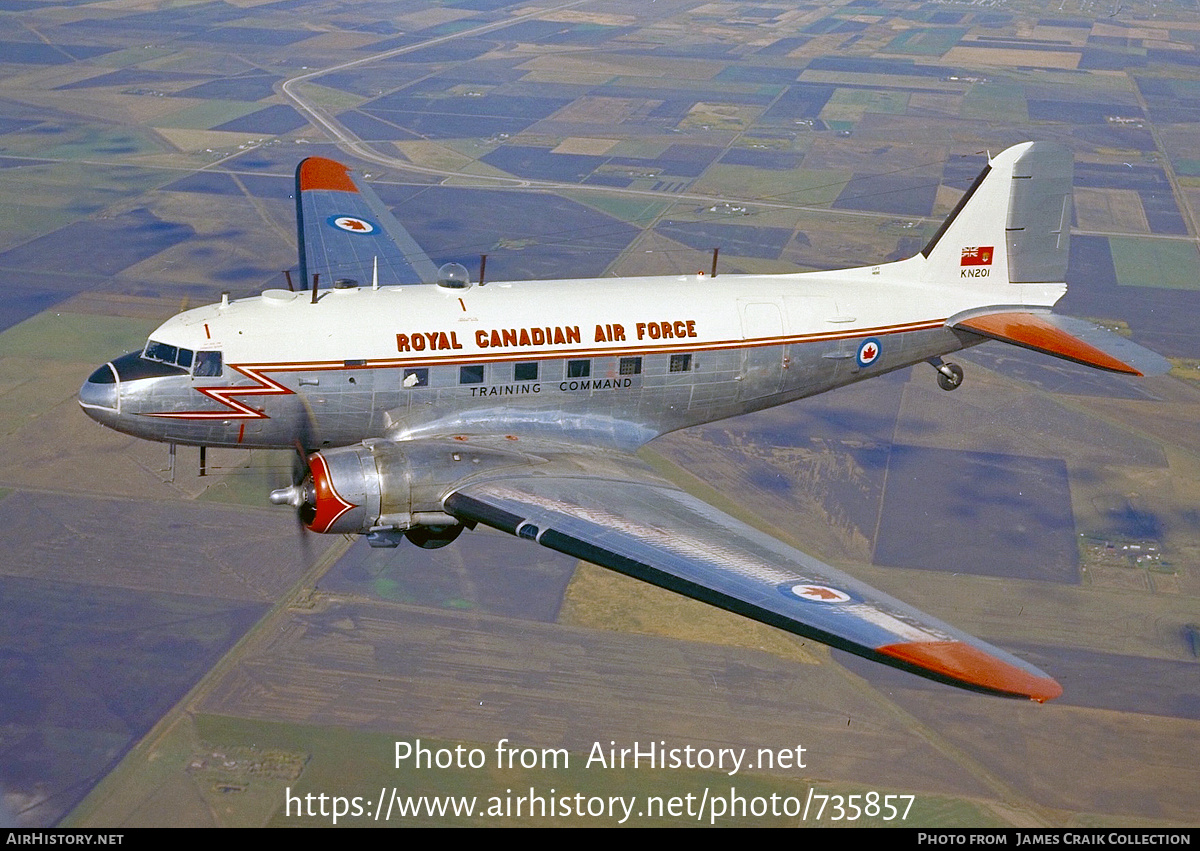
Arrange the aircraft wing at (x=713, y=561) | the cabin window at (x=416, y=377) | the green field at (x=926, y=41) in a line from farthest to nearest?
the green field at (x=926, y=41)
the cabin window at (x=416, y=377)
the aircraft wing at (x=713, y=561)

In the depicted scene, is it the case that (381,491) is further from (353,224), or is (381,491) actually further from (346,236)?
(353,224)

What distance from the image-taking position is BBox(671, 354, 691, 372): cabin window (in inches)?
1297

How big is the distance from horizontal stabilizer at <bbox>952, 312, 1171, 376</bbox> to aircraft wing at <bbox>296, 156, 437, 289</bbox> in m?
16.9

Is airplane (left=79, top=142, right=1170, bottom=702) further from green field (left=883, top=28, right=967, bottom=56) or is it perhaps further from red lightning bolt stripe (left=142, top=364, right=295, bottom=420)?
green field (left=883, top=28, right=967, bottom=56)

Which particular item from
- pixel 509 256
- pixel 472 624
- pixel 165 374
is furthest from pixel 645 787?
pixel 509 256

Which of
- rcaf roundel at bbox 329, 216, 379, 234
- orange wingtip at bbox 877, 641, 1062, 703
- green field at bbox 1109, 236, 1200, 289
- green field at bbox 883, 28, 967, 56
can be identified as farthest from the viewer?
green field at bbox 883, 28, 967, 56

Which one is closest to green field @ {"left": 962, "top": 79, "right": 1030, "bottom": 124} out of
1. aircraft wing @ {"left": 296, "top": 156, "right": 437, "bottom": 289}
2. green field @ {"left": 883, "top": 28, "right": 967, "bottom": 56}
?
green field @ {"left": 883, "top": 28, "right": 967, "bottom": 56}

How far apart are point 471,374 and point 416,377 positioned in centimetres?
140

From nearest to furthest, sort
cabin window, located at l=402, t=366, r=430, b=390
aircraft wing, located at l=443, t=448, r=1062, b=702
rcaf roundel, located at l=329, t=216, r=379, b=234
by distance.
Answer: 1. aircraft wing, located at l=443, t=448, r=1062, b=702
2. cabin window, located at l=402, t=366, r=430, b=390
3. rcaf roundel, located at l=329, t=216, r=379, b=234

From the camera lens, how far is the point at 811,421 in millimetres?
56219

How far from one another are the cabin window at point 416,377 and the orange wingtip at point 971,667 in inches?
555

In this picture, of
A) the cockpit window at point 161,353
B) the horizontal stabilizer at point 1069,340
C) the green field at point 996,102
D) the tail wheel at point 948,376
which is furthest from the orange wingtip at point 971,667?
the green field at point 996,102

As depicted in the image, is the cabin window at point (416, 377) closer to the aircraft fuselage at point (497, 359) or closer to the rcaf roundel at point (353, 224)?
the aircraft fuselage at point (497, 359)

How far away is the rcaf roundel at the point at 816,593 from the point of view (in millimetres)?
23750
